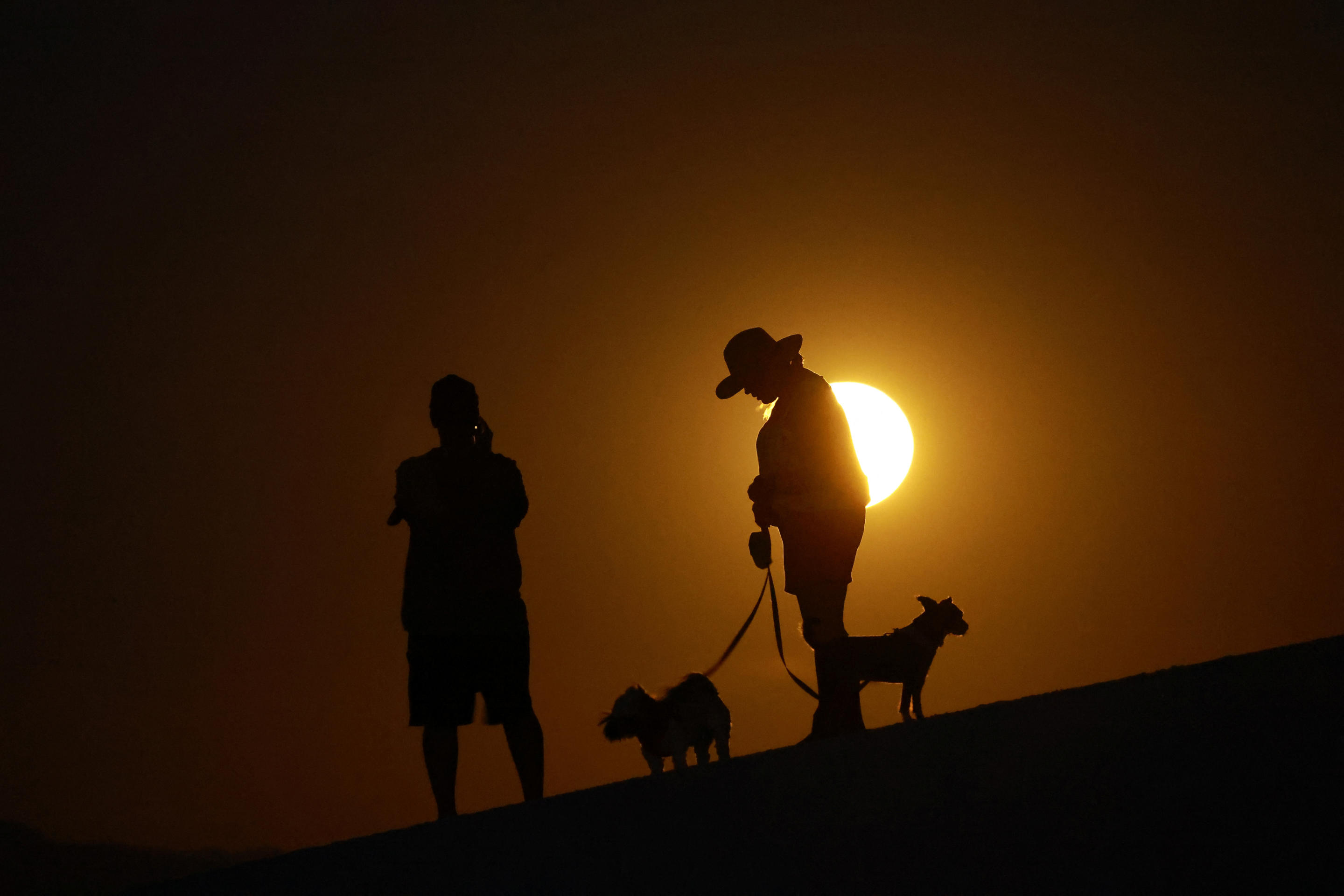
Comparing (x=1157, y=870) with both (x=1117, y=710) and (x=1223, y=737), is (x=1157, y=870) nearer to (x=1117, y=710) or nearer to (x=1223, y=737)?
(x=1223, y=737)

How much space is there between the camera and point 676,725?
5.70 m

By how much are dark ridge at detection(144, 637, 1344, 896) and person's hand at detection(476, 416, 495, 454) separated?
5.57ft

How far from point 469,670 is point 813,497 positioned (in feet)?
5.46

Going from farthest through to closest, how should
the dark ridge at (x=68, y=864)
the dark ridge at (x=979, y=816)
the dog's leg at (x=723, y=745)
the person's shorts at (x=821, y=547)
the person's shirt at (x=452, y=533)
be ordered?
the dark ridge at (x=68, y=864), the dog's leg at (x=723, y=745), the person's shirt at (x=452, y=533), the person's shorts at (x=821, y=547), the dark ridge at (x=979, y=816)

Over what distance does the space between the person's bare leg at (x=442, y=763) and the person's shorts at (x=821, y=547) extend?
1.62 metres

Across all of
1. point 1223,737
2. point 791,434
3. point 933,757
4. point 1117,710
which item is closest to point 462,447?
point 791,434

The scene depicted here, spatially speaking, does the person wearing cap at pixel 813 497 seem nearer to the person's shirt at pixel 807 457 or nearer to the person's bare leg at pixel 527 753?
the person's shirt at pixel 807 457

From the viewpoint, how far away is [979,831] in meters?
3.07

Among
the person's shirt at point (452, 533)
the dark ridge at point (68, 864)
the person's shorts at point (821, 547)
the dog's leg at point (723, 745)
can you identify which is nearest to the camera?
the person's shorts at point (821, 547)

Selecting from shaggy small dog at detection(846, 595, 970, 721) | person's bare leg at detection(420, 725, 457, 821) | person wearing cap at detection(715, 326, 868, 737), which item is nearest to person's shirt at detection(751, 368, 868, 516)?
person wearing cap at detection(715, 326, 868, 737)

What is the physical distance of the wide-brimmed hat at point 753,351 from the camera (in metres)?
5.12

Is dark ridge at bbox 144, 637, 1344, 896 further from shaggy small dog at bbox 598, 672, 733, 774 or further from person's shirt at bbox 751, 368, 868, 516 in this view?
shaggy small dog at bbox 598, 672, 733, 774

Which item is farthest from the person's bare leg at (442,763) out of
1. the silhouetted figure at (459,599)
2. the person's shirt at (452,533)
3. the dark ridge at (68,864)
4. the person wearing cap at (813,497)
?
the dark ridge at (68,864)

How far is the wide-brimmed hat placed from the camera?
5.12 meters
